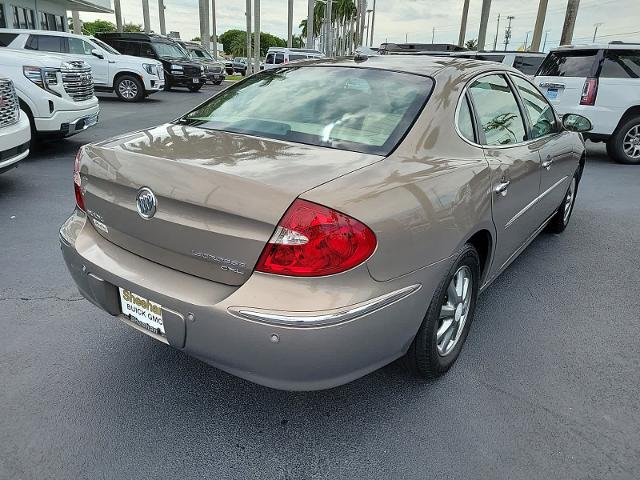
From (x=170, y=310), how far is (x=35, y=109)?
6.37 meters

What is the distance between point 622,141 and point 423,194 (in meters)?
8.09

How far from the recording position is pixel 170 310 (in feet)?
6.83

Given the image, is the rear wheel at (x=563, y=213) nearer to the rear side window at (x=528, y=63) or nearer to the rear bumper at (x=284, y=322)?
the rear bumper at (x=284, y=322)

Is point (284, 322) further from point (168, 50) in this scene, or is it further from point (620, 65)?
point (168, 50)

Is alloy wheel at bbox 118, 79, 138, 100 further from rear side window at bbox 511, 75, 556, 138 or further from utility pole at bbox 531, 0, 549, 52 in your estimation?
utility pole at bbox 531, 0, 549, 52

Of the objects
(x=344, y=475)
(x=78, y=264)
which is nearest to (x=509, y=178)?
(x=344, y=475)

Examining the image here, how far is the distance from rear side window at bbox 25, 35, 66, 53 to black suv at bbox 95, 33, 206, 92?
6.47 m

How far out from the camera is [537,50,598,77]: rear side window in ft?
27.8

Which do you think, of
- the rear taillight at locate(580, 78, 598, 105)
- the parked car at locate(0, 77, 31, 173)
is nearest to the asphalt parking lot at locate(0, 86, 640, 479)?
the parked car at locate(0, 77, 31, 173)

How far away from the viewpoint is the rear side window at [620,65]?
8336 millimetres

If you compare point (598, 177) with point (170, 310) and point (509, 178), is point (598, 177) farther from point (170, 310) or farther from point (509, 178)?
point (170, 310)

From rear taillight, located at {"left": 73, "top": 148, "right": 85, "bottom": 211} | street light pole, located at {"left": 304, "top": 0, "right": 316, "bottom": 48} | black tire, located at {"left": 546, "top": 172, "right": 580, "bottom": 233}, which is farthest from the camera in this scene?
→ street light pole, located at {"left": 304, "top": 0, "right": 316, "bottom": 48}

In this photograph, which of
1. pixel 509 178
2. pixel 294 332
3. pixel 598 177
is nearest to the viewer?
pixel 294 332

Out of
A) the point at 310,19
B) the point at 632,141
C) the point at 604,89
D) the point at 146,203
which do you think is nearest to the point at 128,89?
the point at 604,89
